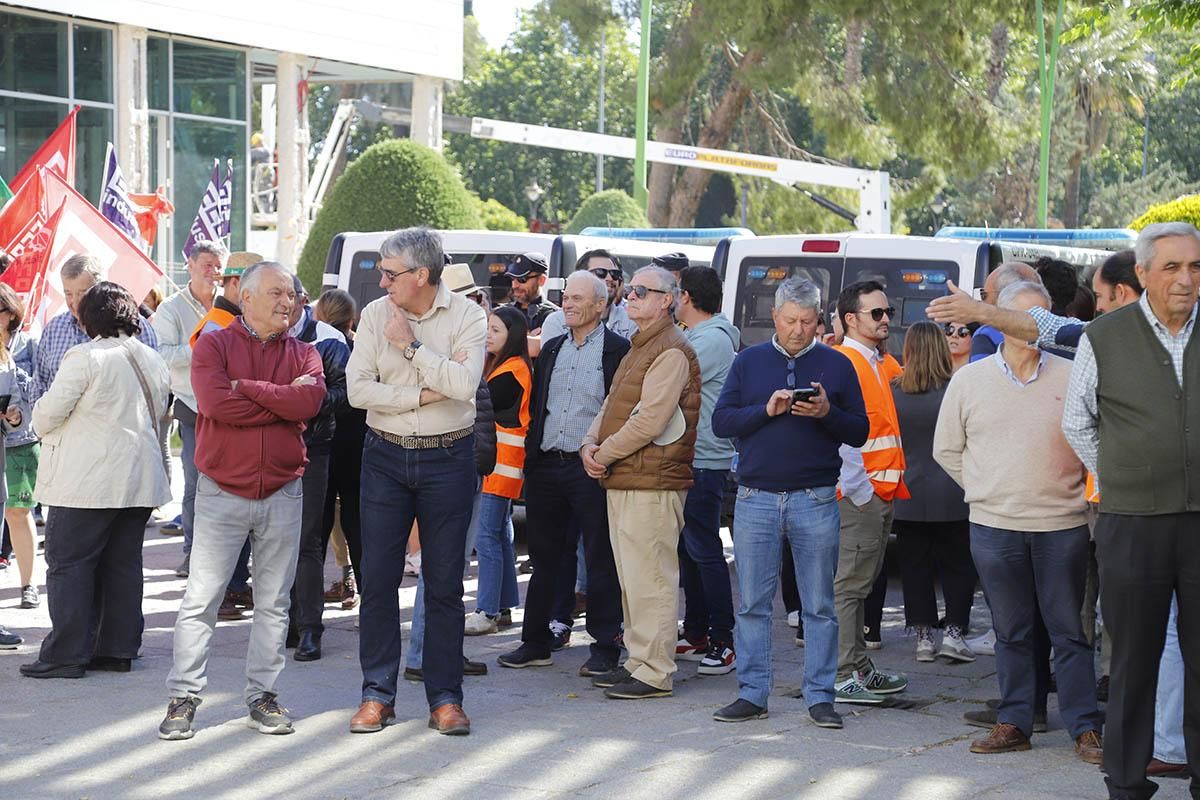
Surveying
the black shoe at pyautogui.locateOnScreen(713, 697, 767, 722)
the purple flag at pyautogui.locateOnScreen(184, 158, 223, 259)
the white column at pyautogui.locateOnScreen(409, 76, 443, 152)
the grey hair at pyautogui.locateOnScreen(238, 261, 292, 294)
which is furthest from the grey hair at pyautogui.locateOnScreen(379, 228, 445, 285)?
the white column at pyautogui.locateOnScreen(409, 76, 443, 152)

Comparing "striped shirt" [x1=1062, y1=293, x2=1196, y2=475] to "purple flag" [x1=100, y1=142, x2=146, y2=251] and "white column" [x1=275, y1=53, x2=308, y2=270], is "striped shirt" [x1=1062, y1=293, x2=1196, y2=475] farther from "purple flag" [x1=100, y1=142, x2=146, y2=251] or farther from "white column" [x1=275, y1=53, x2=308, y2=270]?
"white column" [x1=275, y1=53, x2=308, y2=270]

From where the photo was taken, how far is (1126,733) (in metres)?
5.67

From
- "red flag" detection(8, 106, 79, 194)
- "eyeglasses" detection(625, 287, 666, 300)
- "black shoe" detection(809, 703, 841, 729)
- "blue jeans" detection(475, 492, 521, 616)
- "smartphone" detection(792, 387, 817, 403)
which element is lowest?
"black shoe" detection(809, 703, 841, 729)

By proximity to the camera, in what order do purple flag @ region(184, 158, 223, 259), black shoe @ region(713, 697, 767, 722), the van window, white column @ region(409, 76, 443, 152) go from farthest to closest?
white column @ region(409, 76, 443, 152)
purple flag @ region(184, 158, 223, 259)
the van window
black shoe @ region(713, 697, 767, 722)

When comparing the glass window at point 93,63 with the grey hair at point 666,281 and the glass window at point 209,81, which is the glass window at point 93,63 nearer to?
the glass window at point 209,81

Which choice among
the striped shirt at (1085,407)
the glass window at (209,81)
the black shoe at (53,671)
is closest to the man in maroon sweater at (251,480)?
the black shoe at (53,671)

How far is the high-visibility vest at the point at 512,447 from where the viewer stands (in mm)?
8414

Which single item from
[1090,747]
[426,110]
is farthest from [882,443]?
[426,110]

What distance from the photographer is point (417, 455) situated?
6.90 metres

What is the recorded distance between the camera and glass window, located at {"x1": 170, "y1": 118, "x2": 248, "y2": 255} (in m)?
27.3

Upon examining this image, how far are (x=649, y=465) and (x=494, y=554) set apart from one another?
1.80 meters

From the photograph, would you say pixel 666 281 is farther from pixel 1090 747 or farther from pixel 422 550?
pixel 1090 747

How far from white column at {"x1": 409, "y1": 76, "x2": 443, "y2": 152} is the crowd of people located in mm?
22795

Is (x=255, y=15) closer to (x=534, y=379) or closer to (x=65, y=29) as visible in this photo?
(x=65, y=29)
